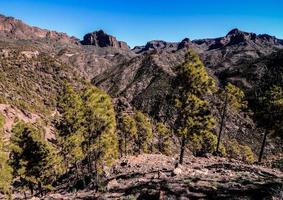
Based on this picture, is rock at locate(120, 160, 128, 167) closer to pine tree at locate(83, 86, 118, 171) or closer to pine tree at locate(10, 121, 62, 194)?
pine tree at locate(83, 86, 118, 171)

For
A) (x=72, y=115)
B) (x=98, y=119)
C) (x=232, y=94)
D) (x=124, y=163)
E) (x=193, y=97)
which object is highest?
(x=232, y=94)

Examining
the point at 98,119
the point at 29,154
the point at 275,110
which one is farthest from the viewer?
the point at 275,110

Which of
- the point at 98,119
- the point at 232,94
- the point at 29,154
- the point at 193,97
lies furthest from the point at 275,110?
the point at 29,154

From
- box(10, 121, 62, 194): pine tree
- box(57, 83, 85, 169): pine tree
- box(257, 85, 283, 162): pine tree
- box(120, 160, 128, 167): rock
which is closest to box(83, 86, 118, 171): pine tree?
box(57, 83, 85, 169): pine tree

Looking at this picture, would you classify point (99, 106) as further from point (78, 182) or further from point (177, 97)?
point (78, 182)

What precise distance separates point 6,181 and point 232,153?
213ft

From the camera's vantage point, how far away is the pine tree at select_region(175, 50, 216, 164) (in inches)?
1199

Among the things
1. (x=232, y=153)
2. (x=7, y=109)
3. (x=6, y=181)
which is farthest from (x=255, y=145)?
(x=6, y=181)

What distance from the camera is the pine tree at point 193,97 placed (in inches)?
1199

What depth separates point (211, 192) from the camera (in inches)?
679

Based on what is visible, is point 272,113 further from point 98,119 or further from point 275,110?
point 98,119

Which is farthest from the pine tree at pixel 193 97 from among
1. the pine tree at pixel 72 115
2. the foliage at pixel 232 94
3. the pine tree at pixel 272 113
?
the foliage at pixel 232 94

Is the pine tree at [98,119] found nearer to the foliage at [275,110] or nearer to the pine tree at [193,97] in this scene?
the pine tree at [193,97]

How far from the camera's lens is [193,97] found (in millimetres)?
30312
